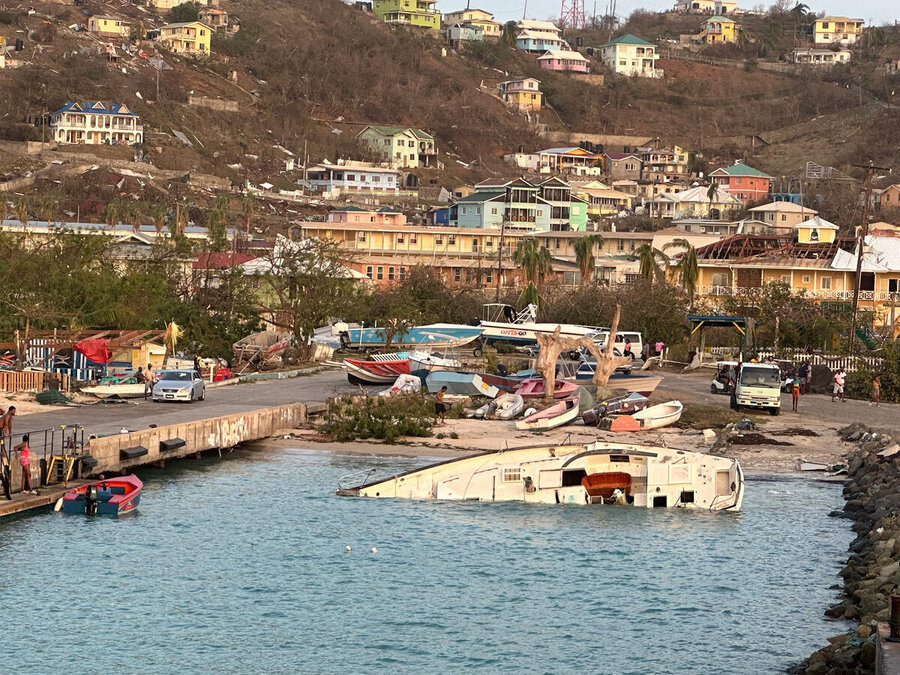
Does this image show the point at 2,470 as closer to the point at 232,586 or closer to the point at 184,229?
the point at 232,586

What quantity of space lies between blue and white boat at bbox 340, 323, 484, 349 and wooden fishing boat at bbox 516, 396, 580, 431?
22260 millimetres

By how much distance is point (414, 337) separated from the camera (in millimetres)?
68938

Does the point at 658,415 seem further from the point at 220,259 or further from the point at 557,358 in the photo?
the point at 220,259

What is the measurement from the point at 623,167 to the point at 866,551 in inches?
5986

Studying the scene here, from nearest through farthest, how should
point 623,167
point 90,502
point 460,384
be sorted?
point 90,502 → point 460,384 → point 623,167

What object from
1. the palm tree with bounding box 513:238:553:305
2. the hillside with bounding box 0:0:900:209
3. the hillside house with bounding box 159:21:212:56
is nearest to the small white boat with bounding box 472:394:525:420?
the palm tree with bounding box 513:238:553:305

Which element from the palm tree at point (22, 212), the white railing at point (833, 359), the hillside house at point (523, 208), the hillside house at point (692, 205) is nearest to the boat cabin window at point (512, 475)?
the white railing at point (833, 359)

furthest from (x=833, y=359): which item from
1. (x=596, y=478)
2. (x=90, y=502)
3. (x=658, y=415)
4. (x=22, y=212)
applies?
(x=22, y=212)

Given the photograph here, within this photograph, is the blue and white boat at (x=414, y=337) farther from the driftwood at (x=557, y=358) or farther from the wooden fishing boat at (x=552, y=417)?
the wooden fishing boat at (x=552, y=417)

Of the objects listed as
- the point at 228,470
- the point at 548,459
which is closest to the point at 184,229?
the point at 228,470

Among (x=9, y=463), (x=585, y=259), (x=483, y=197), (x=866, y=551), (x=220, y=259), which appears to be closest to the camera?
(x=866, y=551)

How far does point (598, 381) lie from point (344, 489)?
18.1m

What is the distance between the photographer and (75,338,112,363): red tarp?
51688mm

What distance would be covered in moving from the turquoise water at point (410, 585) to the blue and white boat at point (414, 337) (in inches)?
1259
